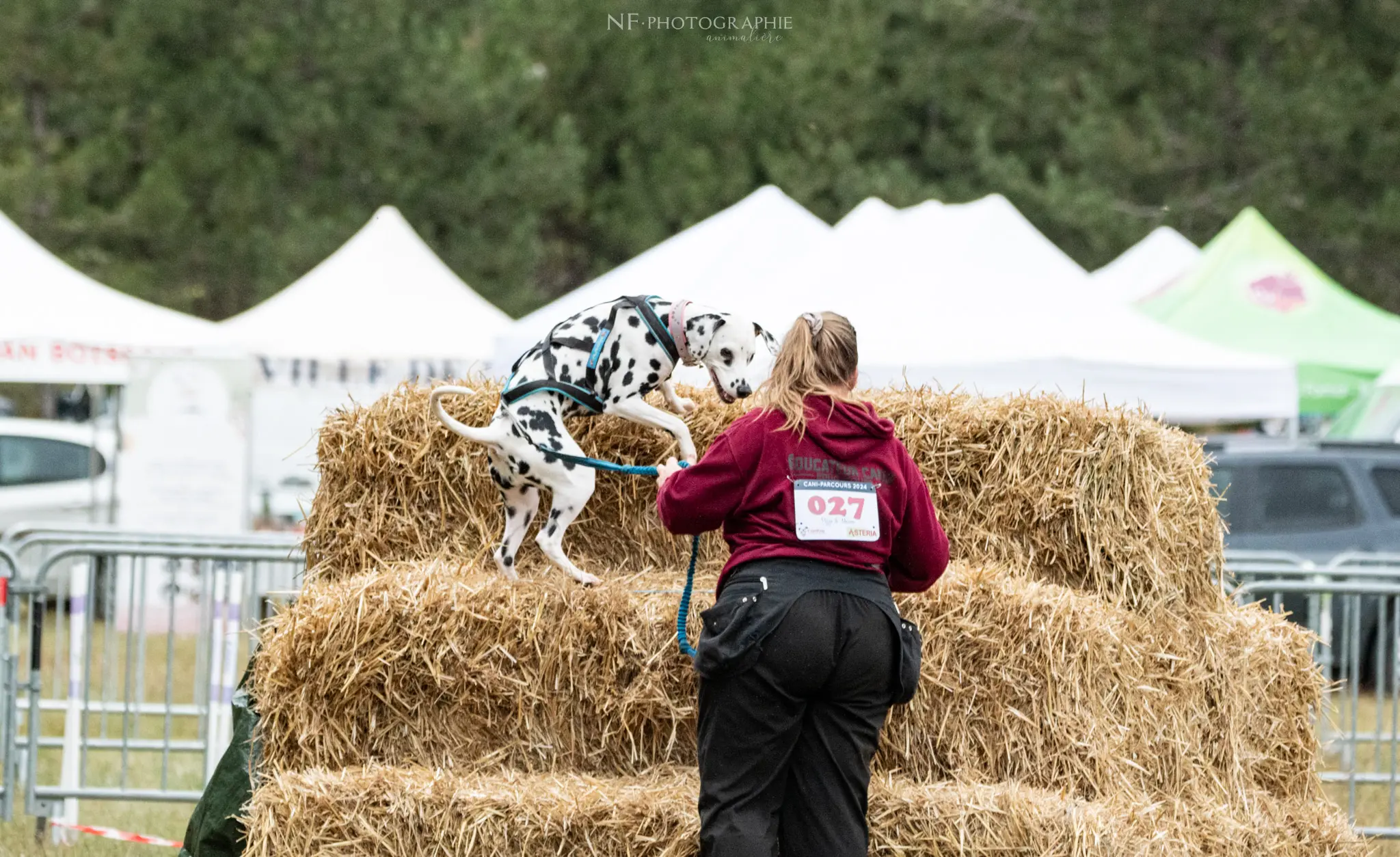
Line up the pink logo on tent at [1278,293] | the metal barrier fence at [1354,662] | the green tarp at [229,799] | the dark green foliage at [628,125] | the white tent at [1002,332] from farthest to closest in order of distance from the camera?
the dark green foliage at [628,125] → the pink logo on tent at [1278,293] → the white tent at [1002,332] → the metal barrier fence at [1354,662] → the green tarp at [229,799]

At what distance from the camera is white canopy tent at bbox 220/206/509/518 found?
1387 cm

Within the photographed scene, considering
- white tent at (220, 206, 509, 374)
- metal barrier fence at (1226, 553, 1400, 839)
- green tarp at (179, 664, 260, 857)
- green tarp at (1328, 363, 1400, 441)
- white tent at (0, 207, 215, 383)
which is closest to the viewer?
green tarp at (179, 664, 260, 857)

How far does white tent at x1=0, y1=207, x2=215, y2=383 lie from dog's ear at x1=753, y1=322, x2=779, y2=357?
7840 mm

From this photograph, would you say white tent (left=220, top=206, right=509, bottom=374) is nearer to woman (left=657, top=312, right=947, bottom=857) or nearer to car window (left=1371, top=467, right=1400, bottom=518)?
car window (left=1371, top=467, right=1400, bottom=518)

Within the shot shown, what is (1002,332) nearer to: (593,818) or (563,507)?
(563,507)

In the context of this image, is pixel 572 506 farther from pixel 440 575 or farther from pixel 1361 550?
pixel 1361 550

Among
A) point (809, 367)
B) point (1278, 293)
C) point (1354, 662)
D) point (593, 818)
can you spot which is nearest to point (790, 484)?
point (809, 367)

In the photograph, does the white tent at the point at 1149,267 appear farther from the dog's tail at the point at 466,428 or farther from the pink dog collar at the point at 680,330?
the dog's tail at the point at 466,428

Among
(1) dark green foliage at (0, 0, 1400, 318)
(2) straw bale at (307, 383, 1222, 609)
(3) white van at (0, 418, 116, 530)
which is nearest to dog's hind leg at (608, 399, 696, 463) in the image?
(2) straw bale at (307, 383, 1222, 609)

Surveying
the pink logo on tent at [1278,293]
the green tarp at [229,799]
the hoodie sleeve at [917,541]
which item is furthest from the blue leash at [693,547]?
the pink logo on tent at [1278,293]

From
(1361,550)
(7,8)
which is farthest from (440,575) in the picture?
(7,8)

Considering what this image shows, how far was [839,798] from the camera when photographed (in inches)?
153

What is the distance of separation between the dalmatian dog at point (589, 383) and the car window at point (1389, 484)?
28.2ft

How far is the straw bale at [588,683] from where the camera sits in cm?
431
